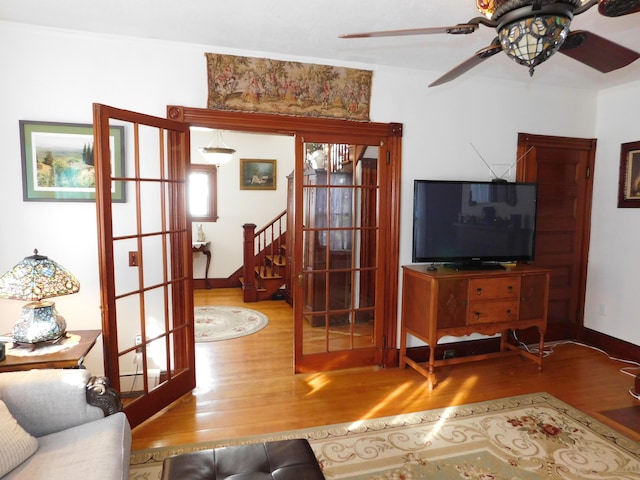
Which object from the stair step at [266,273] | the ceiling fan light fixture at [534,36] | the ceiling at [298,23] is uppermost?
the ceiling at [298,23]

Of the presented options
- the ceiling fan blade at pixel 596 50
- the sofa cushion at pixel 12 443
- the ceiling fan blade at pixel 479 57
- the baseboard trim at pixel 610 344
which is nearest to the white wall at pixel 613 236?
the baseboard trim at pixel 610 344

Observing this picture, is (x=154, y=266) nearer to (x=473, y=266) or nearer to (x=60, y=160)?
(x=60, y=160)

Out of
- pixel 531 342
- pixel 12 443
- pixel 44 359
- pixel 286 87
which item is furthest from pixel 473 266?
pixel 12 443

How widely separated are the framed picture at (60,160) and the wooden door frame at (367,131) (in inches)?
22.2

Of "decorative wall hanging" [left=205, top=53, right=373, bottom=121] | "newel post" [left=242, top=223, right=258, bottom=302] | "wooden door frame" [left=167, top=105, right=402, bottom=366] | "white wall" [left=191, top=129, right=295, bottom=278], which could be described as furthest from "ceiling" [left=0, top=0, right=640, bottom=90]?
"white wall" [left=191, top=129, right=295, bottom=278]

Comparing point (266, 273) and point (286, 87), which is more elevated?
point (286, 87)

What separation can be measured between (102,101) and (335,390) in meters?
2.77

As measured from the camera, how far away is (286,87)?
326 centimetres

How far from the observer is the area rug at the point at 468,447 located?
89.7 inches

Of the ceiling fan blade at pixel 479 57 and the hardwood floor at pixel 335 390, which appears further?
the hardwood floor at pixel 335 390

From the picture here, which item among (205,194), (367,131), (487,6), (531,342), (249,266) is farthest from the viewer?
(205,194)

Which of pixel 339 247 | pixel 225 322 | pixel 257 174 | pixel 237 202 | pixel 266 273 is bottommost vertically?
pixel 225 322

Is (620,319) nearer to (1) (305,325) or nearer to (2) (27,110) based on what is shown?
(1) (305,325)

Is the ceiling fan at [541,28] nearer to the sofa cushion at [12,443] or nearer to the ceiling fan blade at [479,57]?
the ceiling fan blade at [479,57]
